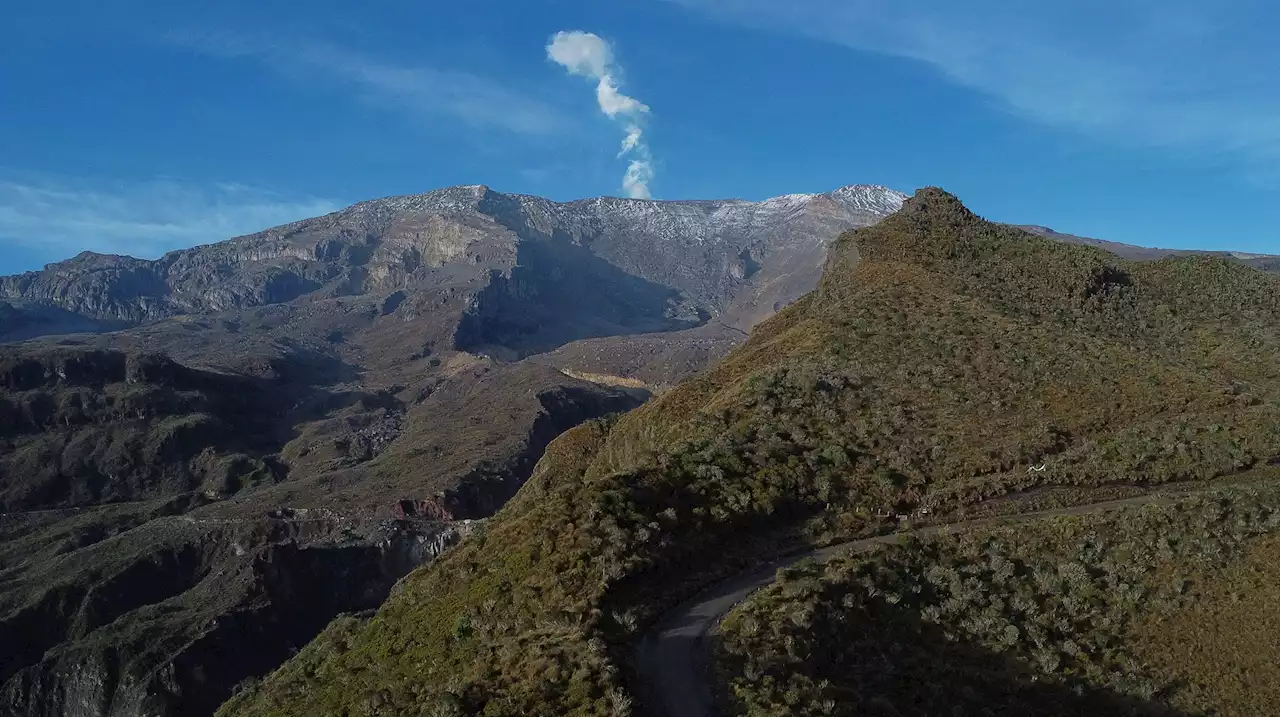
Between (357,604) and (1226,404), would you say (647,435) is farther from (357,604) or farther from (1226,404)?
(357,604)

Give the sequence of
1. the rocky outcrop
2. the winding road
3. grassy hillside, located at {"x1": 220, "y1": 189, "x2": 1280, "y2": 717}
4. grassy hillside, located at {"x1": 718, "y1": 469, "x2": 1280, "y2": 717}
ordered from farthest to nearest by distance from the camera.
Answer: the rocky outcrop → grassy hillside, located at {"x1": 220, "y1": 189, "x2": 1280, "y2": 717} → grassy hillside, located at {"x1": 718, "y1": 469, "x2": 1280, "y2": 717} → the winding road

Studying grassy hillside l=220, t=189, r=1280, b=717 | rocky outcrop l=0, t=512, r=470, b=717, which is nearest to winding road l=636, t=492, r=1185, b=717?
grassy hillside l=220, t=189, r=1280, b=717

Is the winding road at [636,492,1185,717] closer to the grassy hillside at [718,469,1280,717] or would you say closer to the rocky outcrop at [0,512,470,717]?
the grassy hillside at [718,469,1280,717]

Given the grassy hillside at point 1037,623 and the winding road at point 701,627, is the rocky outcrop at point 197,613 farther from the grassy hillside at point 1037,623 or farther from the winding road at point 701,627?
the grassy hillside at point 1037,623

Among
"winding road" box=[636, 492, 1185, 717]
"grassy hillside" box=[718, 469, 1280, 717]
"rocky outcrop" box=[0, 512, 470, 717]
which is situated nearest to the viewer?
"winding road" box=[636, 492, 1185, 717]

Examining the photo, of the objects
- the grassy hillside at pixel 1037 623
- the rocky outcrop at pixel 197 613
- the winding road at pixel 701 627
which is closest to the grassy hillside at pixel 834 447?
the winding road at pixel 701 627

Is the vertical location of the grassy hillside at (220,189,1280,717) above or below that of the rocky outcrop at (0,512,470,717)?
above

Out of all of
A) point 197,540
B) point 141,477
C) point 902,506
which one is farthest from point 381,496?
point 902,506
